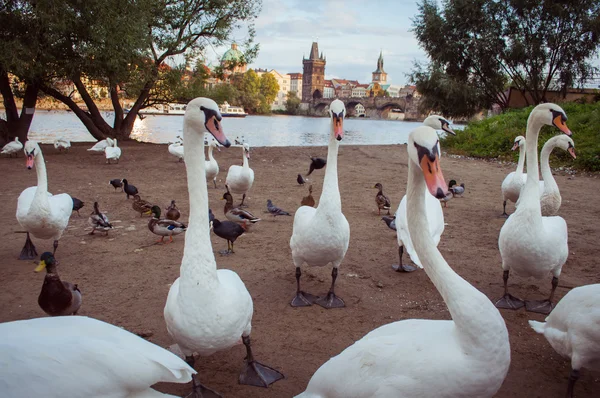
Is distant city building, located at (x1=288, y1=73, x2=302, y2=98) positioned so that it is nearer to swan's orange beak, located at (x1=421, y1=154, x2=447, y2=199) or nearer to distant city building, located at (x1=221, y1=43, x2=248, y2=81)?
distant city building, located at (x1=221, y1=43, x2=248, y2=81)

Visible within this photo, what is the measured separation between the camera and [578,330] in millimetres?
2828

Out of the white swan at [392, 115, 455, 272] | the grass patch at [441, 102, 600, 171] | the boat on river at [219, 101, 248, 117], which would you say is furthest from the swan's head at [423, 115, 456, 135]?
the boat on river at [219, 101, 248, 117]

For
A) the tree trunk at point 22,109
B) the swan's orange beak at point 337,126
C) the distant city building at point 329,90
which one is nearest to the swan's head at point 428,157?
the swan's orange beak at point 337,126

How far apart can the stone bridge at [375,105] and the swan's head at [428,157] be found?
76626mm

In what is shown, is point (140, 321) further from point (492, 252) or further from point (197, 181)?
point (492, 252)

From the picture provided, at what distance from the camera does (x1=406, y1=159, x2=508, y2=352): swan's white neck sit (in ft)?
7.01

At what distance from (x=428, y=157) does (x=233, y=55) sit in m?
19.9

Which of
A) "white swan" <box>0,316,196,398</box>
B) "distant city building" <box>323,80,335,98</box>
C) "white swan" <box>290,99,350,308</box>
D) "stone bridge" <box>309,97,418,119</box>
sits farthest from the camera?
"distant city building" <box>323,80,335,98</box>

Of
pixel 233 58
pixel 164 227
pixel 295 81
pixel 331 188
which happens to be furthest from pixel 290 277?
pixel 295 81

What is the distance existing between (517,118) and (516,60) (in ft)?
21.9

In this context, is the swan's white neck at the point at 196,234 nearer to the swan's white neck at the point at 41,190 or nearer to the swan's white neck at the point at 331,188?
the swan's white neck at the point at 331,188

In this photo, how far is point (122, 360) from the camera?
6.61 ft

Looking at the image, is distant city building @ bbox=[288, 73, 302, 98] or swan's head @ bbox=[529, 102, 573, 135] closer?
swan's head @ bbox=[529, 102, 573, 135]

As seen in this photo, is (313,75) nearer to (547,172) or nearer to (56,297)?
(547,172)
